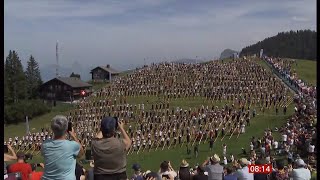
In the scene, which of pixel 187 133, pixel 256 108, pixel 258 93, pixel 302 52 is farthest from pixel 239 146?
pixel 302 52

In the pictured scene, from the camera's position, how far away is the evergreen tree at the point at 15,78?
86.0m

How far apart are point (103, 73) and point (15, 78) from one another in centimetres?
1898

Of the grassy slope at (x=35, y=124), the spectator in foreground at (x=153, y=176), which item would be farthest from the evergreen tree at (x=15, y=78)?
the spectator in foreground at (x=153, y=176)

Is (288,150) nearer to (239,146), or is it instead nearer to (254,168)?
(239,146)

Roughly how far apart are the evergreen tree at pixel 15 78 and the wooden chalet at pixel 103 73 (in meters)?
14.3

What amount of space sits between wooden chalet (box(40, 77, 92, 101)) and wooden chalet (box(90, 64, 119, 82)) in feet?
45.7

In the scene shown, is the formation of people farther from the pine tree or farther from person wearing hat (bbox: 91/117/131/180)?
the pine tree

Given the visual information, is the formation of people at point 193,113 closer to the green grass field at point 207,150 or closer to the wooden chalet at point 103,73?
the green grass field at point 207,150

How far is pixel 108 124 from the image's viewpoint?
6824 millimetres

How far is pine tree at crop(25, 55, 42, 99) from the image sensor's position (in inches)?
3583
